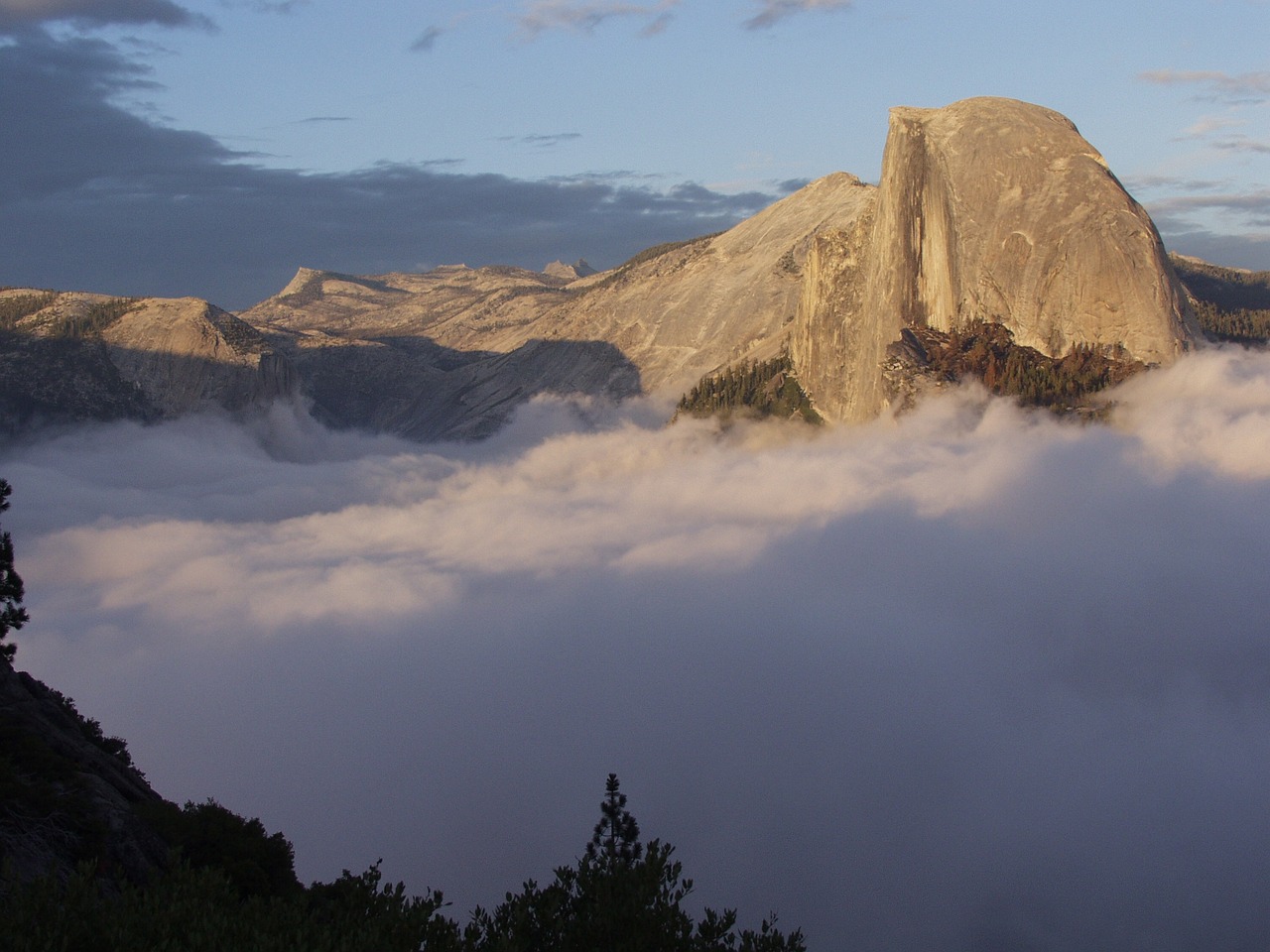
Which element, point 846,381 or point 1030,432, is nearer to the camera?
point 1030,432

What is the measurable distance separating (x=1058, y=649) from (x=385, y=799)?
253 ft

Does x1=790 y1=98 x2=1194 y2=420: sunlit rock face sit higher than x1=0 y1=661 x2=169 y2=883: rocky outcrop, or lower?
higher

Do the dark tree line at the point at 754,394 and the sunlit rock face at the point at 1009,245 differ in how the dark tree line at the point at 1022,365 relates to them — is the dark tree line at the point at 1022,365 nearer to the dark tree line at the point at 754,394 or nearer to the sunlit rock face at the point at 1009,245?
the sunlit rock face at the point at 1009,245

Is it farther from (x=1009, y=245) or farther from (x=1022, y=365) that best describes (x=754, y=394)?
(x=1022, y=365)

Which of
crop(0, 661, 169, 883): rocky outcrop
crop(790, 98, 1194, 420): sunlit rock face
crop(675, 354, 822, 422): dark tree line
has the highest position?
crop(790, 98, 1194, 420): sunlit rock face

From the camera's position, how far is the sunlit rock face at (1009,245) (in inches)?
4323

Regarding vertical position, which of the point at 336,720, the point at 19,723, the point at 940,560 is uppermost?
the point at 19,723

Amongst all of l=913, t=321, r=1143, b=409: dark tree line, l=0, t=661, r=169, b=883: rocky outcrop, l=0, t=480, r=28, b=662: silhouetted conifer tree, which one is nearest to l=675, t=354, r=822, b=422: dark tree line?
l=913, t=321, r=1143, b=409: dark tree line

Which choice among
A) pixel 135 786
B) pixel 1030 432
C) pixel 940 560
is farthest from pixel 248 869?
pixel 940 560

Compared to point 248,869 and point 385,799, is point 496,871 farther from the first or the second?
point 248,869

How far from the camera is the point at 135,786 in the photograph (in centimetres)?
3872

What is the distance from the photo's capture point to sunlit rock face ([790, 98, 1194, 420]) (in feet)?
360

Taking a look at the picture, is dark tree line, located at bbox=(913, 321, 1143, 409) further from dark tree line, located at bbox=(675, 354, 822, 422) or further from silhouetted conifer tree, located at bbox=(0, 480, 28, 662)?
silhouetted conifer tree, located at bbox=(0, 480, 28, 662)

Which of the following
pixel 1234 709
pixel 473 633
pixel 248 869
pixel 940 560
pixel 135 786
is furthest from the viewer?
pixel 473 633
